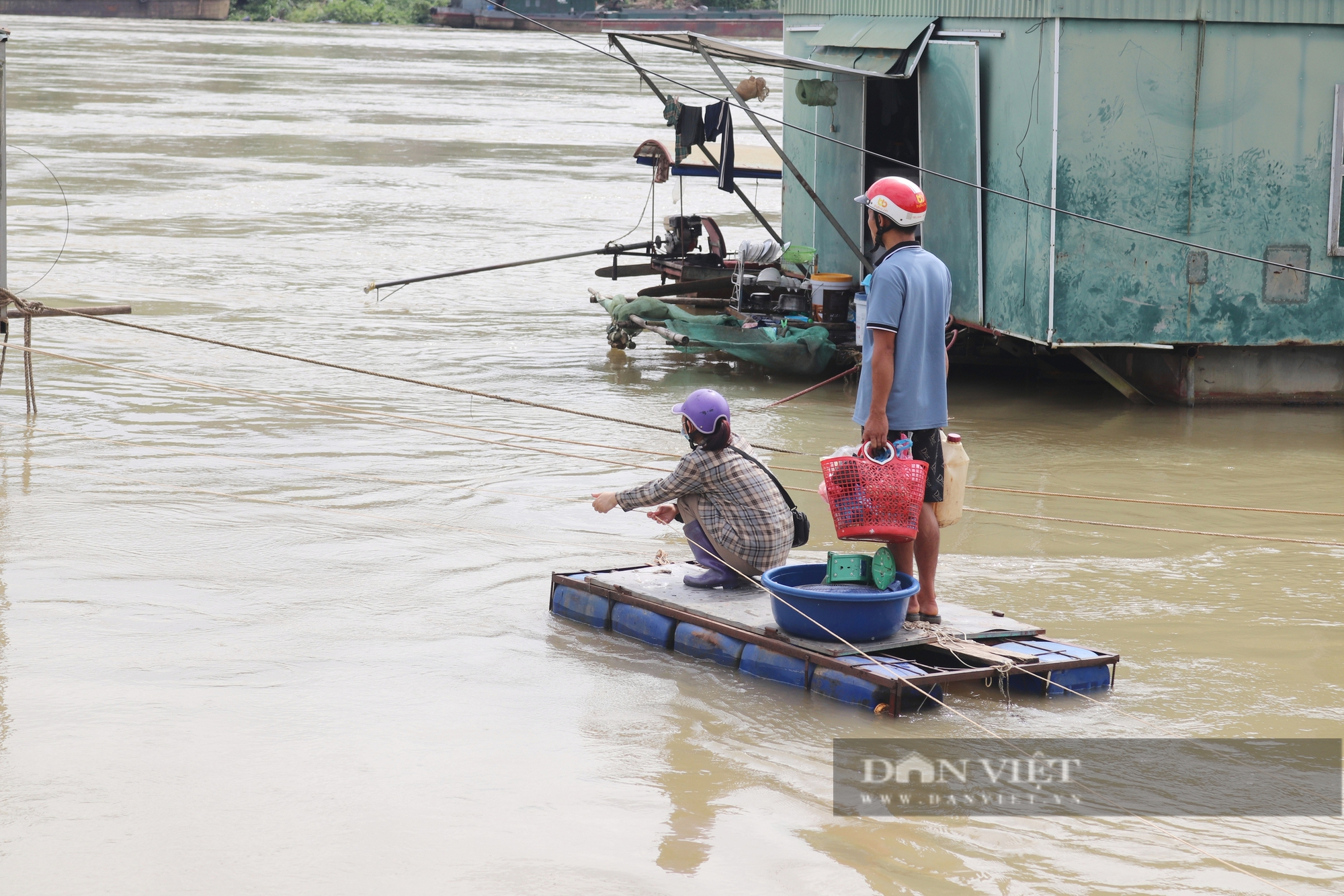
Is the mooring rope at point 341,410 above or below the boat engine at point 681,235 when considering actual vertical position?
below

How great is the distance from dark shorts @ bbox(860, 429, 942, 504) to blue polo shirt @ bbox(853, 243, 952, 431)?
40 mm

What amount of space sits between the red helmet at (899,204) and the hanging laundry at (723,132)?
6.42 metres

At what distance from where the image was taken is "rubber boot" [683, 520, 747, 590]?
21.9 ft

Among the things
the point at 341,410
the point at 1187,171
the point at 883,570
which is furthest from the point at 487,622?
the point at 1187,171

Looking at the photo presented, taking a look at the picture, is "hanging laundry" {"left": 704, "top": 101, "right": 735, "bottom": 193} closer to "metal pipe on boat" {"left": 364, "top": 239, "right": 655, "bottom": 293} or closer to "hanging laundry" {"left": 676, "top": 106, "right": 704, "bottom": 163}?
"hanging laundry" {"left": 676, "top": 106, "right": 704, "bottom": 163}

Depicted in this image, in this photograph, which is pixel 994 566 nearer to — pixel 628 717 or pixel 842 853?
pixel 628 717

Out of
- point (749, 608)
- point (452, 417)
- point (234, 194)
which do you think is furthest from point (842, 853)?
point (234, 194)

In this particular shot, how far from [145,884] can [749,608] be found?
2.71m

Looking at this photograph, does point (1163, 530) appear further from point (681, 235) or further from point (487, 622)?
point (681, 235)

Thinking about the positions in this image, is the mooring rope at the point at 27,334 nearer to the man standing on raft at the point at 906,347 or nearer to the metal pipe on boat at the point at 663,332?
the metal pipe on boat at the point at 663,332

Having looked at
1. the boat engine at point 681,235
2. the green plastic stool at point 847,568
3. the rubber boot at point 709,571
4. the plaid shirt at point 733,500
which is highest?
the boat engine at point 681,235

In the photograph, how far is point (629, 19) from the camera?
81500mm

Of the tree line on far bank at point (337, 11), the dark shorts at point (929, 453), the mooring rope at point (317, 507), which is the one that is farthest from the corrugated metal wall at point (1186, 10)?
the tree line on far bank at point (337, 11)

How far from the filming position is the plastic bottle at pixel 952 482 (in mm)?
→ 6367
